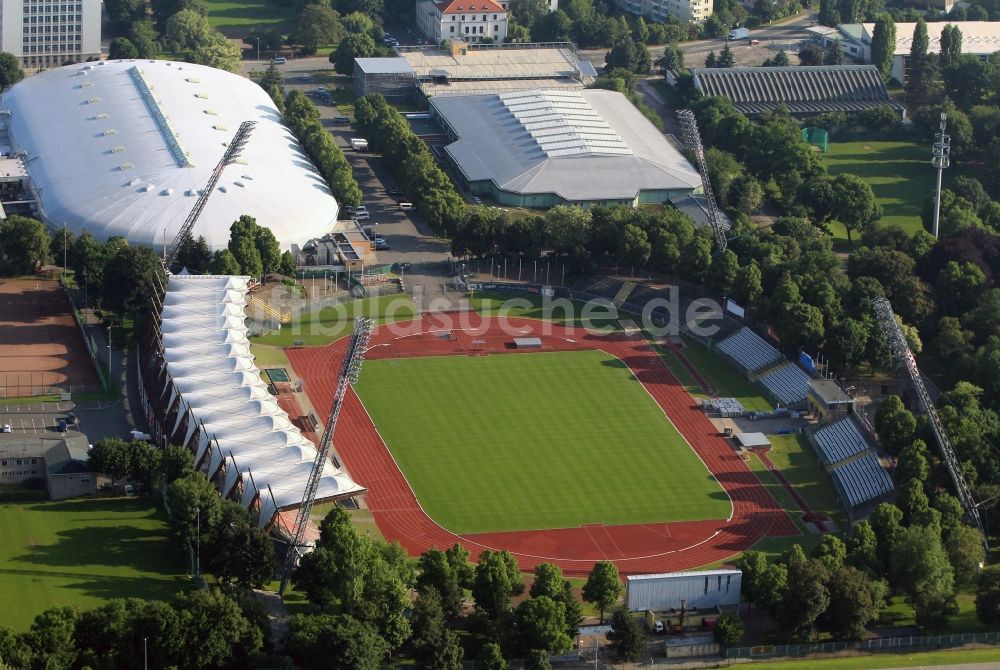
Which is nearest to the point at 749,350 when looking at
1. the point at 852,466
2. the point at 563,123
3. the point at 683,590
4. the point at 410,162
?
the point at 852,466

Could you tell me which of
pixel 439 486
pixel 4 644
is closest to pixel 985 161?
pixel 439 486

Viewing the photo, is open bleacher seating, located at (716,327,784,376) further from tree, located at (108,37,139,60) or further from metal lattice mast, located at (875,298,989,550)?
tree, located at (108,37,139,60)

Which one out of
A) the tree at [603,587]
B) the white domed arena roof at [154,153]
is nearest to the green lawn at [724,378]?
the tree at [603,587]

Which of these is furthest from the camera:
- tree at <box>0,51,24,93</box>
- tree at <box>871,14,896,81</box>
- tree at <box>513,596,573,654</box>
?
tree at <box>871,14,896,81</box>

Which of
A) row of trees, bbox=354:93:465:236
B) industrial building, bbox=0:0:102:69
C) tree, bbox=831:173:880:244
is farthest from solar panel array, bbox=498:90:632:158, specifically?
industrial building, bbox=0:0:102:69

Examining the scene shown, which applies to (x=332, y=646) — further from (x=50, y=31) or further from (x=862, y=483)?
(x=50, y=31)

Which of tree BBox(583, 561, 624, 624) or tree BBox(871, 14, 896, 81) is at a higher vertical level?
tree BBox(871, 14, 896, 81)

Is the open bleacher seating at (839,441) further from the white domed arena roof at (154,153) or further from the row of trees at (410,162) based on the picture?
the white domed arena roof at (154,153)
